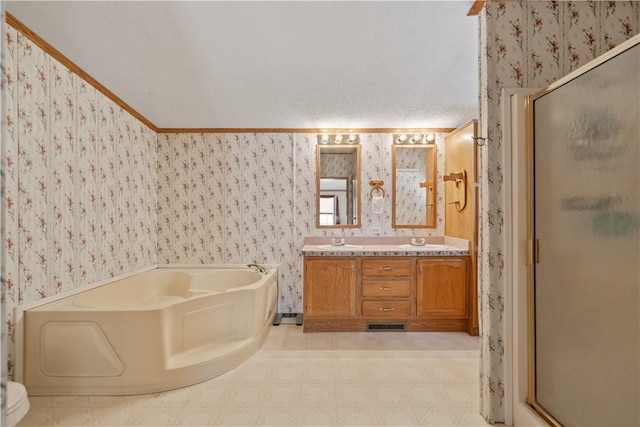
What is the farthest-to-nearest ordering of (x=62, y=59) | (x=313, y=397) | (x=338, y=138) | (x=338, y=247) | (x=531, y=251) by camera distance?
(x=338, y=138) → (x=338, y=247) → (x=62, y=59) → (x=313, y=397) → (x=531, y=251)

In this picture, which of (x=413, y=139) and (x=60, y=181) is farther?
(x=413, y=139)

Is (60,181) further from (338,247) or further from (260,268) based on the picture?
(338,247)

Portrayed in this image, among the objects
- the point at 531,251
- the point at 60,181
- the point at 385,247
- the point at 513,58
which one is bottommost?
the point at 385,247

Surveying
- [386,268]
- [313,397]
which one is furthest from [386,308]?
[313,397]

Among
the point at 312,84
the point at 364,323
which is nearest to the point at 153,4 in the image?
the point at 312,84

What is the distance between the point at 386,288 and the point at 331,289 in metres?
0.54

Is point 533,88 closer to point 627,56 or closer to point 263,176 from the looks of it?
point 627,56

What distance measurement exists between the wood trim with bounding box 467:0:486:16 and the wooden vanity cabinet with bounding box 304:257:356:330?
2.13m

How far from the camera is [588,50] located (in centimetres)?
166

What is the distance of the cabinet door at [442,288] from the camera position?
10.1ft

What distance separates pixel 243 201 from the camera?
3.65 metres

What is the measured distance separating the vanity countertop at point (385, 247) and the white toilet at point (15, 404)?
2.14m

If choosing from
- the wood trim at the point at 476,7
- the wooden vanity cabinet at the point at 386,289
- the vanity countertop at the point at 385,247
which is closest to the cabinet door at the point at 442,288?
the wooden vanity cabinet at the point at 386,289

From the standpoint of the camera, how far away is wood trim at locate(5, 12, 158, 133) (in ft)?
5.92
